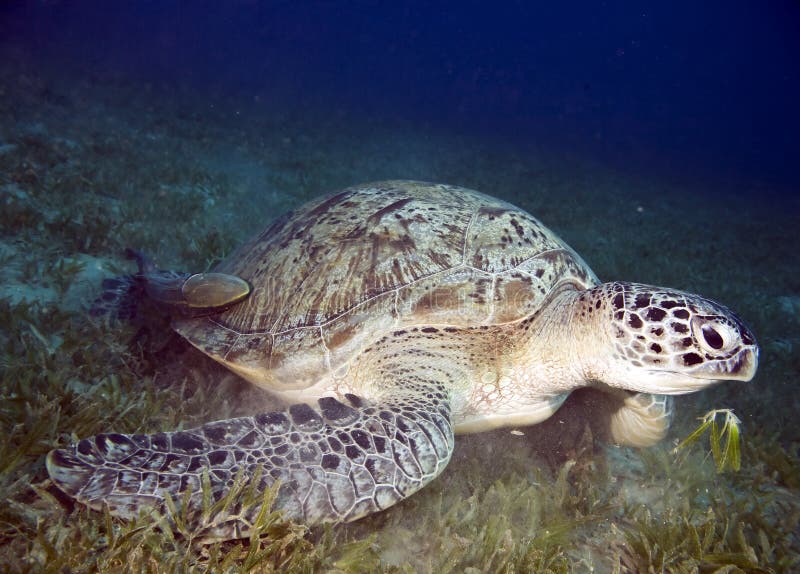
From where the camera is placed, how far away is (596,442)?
2.68m

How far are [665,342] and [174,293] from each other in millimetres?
2769

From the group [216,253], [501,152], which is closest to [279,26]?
[501,152]

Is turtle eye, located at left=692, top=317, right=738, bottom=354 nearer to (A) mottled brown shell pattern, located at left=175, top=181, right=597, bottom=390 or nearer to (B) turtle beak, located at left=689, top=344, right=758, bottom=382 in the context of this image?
(B) turtle beak, located at left=689, top=344, right=758, bottom=382

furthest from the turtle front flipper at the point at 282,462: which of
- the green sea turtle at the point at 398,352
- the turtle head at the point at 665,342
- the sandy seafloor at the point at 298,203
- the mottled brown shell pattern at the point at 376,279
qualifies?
the turtle head at the point at 665,342

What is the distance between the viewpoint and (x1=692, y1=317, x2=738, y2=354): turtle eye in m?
1.82

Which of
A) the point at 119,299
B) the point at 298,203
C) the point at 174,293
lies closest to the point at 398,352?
the point at 174,293

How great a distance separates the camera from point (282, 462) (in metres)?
1.61

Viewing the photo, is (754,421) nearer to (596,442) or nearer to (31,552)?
(596,442)

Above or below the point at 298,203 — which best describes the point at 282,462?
below

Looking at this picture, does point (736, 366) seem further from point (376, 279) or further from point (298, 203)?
point (298, 203)

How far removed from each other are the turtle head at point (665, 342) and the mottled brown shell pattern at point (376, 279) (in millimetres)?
425

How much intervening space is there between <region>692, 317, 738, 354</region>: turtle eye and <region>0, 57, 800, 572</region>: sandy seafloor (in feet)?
2.60

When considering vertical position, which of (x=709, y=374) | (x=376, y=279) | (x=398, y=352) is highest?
(x=376, y=279)

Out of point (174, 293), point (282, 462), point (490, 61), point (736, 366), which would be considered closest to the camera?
point (282, 462)
